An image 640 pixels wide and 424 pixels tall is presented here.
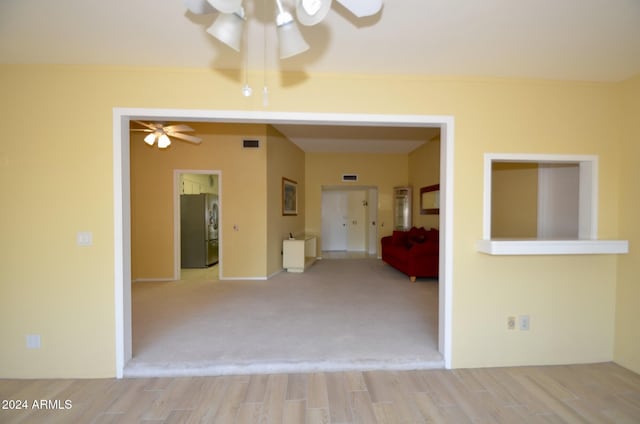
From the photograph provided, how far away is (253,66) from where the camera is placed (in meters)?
2.47

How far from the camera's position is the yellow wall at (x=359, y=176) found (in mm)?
7969

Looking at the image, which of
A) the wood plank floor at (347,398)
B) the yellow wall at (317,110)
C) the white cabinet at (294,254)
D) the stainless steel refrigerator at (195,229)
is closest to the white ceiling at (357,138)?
the white cabinet at (294,254)

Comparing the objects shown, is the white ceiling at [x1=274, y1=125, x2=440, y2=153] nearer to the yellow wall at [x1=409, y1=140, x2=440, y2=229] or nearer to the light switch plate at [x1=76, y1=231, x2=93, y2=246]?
the yellow wall at [x1=409, y1=140, x2=440, y2=229]

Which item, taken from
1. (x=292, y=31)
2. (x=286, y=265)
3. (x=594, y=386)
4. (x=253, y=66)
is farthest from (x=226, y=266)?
(x=594, y=386)

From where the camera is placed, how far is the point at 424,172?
6898 mm

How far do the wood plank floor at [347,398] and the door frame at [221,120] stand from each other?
1.03 ft

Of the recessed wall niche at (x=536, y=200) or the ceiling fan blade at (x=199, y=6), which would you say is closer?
the ceiling fan blade at (x=199, y=6)

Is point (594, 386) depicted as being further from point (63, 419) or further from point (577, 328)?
point (63, 419)

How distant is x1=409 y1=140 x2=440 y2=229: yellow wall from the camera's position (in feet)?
20.7

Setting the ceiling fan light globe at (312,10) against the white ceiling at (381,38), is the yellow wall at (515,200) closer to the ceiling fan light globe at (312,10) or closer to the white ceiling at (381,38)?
the white ceiling at (381,38)

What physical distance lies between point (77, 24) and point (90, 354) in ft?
8.04

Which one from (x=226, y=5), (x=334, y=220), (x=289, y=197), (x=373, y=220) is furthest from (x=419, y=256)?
(x=226, y=5)

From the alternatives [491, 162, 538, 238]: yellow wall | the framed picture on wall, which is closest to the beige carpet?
[491, 162, 538, 238]: yellow wall

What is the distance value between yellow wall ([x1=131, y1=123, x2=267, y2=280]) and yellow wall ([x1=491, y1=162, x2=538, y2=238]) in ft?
12.3
